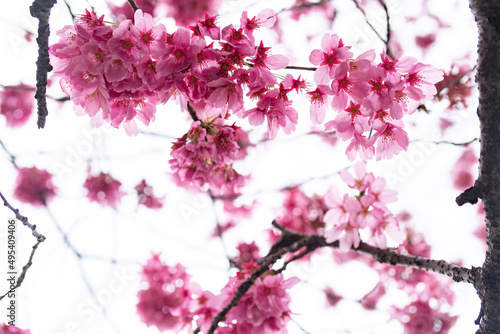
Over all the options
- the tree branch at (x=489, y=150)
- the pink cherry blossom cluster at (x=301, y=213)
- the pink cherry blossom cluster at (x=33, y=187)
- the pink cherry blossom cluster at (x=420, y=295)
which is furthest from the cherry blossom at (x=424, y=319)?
the pink cherry blossom cluster at (x=33, y=187)

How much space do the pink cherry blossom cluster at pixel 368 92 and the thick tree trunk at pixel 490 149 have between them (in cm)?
Answer: 22

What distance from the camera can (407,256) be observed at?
187cm

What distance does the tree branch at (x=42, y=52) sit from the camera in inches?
49.6

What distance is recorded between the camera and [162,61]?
47.8 inches

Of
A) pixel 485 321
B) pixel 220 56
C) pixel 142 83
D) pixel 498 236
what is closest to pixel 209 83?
pixel 220 56

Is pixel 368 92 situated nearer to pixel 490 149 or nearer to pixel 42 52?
pixel 490 149

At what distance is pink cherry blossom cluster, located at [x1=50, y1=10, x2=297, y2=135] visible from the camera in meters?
1.20

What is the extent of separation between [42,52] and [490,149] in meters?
1.36

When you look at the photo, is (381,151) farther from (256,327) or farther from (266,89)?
(256,327)

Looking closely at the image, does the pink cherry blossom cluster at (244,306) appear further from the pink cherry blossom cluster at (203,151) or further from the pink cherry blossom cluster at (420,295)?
the pink cherry blossom cluster at (420,295)

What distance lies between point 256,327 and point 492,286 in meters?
1.06

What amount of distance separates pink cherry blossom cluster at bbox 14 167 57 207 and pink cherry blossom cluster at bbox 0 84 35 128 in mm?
592

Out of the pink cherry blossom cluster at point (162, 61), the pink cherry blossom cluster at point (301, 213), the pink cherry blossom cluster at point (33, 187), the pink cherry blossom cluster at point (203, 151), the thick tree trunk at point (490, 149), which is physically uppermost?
the pink cherry blossom cluster at point (33, 187)

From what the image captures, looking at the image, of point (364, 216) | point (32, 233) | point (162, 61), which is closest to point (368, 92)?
point (162, 61)
